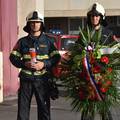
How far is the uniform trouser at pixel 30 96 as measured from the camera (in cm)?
701

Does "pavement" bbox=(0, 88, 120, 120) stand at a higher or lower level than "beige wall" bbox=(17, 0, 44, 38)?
lower

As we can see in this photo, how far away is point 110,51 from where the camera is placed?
669cm

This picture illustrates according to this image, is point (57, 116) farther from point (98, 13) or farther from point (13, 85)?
point (98, 13)

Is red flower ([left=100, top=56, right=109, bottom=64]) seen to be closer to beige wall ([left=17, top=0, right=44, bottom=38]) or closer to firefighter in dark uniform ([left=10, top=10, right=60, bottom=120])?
firefighter in dark uniform ([left=10, top=10, right=60, bottom=120])

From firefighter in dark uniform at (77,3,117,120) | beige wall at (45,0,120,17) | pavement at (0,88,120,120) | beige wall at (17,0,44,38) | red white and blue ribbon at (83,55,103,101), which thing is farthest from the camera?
beige wall at (45,0,120,17)

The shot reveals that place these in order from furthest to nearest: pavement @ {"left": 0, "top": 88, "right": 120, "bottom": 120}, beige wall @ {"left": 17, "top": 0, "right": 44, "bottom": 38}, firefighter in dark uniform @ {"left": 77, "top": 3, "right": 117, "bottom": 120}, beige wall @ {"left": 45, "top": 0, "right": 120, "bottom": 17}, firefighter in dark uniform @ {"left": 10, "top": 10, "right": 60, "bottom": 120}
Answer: beige wall @ {"left": 45, "top": 0, "right": 120, "bottom": 17} < beige wall @ {"left": 17, "top": 0, "right": 44, "bottom": 38} < pavement @ {"left": 0, "top": 88, "right": 120, "bottom": 120} < firefighter in dark uniform @ {"left": 10, "top": 10, "right": 60, "bottom": 120} < firefighter in dark uniform @ {"left": 77, "top": 3, "right": 117, "bottom": 120}

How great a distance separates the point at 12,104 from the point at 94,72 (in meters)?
5.60

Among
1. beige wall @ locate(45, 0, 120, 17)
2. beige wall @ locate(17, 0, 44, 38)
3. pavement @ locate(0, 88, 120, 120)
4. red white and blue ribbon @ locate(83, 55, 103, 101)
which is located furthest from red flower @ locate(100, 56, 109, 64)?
beige wall @ locate(45, 0, 120, 17)

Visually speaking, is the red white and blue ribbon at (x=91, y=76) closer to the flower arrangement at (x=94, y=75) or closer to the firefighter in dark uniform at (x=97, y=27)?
the flower arrangement at (x=94, y=75)

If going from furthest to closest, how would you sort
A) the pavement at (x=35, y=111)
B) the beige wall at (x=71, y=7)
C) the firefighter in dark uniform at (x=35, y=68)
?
the beige wall at (x=71, y=7), the pavement at (x=35, y=111), the firefighter in dark uniform at (x=35, y=68)

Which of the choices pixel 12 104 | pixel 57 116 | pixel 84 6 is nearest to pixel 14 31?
pixel 12 104

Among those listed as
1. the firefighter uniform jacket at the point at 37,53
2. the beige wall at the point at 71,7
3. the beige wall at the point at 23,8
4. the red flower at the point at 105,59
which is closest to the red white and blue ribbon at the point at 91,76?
the red flower at the point at 105,59

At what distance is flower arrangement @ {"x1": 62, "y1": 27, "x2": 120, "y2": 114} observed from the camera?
6.63m

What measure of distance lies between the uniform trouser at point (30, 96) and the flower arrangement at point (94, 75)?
0.46m
